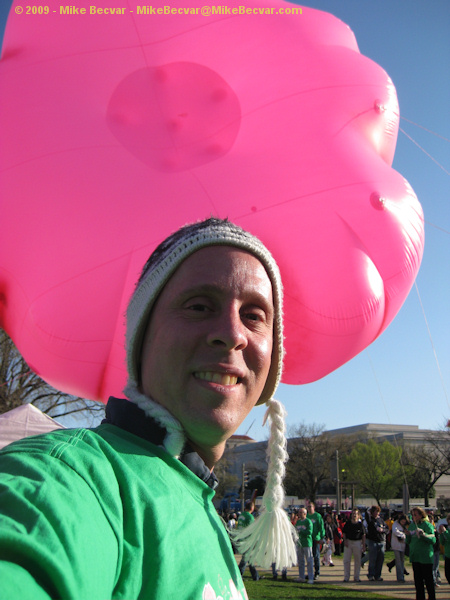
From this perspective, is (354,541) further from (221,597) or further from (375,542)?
(221,597)

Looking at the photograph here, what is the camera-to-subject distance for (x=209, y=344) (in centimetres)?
129

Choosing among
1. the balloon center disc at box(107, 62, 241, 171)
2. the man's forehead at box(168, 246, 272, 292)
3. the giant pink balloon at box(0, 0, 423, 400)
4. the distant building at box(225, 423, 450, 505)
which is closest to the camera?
the man's forehead at box(168, 246, 272, 292)

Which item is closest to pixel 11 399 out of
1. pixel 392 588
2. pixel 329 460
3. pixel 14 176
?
pixel 392 588

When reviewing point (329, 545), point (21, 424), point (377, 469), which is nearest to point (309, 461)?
point (377, 469)

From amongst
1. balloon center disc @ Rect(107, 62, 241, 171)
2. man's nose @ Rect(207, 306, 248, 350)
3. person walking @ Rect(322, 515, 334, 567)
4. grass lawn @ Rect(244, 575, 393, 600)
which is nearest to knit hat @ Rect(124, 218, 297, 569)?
man's nose @ Rect(207, 306, 248, 350)

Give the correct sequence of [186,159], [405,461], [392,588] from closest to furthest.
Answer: [186,159] → [392,588] → [405,461]

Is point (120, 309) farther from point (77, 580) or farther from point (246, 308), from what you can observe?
point (77, 580)

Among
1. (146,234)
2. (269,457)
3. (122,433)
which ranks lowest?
(122,433)

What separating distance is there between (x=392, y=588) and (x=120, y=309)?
34.4 feet

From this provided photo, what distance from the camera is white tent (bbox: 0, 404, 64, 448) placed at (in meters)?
5.77

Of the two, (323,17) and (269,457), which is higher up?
(323,17)

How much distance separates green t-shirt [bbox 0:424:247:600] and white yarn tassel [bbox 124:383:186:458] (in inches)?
1.5

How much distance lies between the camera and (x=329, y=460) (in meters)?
55.3

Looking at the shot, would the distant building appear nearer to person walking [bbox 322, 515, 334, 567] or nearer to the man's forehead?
person walking [bbox 322, 515, 334, 567]
